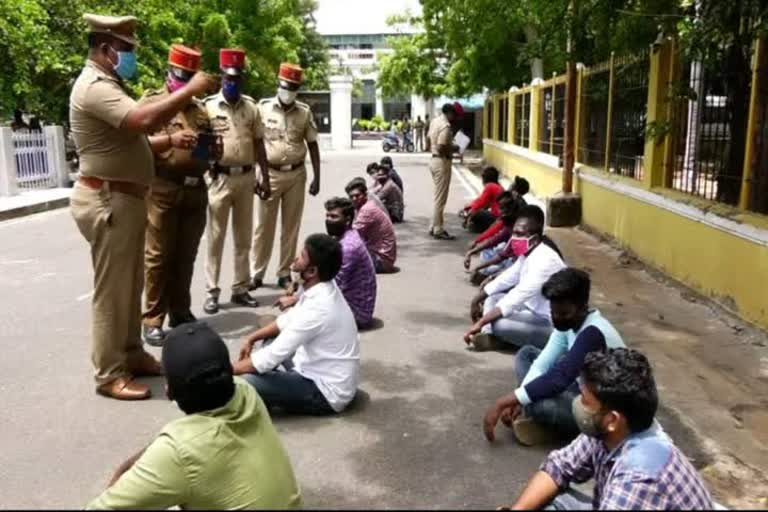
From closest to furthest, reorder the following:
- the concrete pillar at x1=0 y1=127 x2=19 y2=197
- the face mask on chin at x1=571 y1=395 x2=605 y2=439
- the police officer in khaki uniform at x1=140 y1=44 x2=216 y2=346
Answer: the face mask on chin at x1=571 y1=395 x2=605 y2=439
the police officer in khaki uniform at x1=140 y1=44 x2=216 y2=346
the concrete pillar at x1=0 y1=127 x2=19 y2=197

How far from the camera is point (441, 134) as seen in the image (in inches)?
396

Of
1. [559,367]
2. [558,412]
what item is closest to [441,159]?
[558,412]

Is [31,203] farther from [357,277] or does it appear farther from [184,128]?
[357,277]

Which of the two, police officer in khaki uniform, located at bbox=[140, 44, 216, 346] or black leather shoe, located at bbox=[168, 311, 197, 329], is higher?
police officer in khaki uniform, located at bbox=[140, 44, 216, 346]

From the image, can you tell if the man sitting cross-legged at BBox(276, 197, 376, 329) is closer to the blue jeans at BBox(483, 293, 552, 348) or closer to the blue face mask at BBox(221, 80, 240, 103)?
the blue jeans at BBox(483, 293, 552, 348)

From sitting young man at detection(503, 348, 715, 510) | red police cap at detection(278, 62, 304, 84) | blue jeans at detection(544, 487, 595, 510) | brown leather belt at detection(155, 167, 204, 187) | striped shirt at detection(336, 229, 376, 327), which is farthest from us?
red police cap at detection(278, 62, 304, 84)

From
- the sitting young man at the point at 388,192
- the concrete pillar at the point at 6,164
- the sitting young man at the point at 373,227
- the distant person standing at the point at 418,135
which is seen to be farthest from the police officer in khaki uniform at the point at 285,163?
the distant person standing at the point at 418,135

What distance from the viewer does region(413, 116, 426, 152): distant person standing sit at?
123 feet

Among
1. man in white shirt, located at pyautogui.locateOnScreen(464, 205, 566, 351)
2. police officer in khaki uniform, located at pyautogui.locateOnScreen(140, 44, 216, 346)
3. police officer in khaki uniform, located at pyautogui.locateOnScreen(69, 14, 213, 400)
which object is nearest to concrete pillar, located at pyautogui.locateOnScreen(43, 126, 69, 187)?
police officer in khaki uniform, located at pyautogui.locateOnScreen(140, 44, 216, 346)

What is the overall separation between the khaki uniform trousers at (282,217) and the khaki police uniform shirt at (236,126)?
2.25 feet

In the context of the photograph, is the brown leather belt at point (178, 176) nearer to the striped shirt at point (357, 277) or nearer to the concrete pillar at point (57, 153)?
the striped shirt at point (357, 277)

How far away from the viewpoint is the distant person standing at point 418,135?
123ft

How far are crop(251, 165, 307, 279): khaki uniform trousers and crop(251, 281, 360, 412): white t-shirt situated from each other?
9.54 feet

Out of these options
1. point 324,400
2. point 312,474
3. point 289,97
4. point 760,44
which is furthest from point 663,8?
point 312,474
